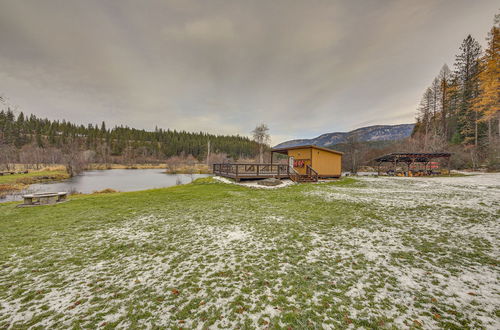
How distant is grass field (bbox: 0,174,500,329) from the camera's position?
2.49 meters

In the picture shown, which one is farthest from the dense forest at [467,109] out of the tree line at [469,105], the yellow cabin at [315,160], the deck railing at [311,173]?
the deck railing at [311,173]

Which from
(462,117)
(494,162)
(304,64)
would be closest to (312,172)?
(304,64)

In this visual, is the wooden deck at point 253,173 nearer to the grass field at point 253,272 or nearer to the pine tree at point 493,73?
the grass field at point 253,272

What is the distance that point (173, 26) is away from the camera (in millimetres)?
18078

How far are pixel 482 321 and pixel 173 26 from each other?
25312mm

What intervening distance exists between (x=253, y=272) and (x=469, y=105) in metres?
47.4

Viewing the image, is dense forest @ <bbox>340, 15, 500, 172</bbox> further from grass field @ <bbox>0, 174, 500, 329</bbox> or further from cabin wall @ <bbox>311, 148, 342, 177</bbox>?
grass field @ <bbox>0, 174, 500, 329</bbox>

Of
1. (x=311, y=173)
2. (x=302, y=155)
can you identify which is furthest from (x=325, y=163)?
(x=302, y=155)

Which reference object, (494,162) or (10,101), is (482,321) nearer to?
(10,101)

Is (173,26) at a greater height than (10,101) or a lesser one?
greater

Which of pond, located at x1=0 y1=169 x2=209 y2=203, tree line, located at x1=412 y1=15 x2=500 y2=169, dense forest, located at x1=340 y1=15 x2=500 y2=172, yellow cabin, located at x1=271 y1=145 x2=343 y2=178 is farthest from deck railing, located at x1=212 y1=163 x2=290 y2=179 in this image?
tree line, located at x1=412 y1=15 x2=500 y2=169

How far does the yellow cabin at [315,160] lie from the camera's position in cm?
1936

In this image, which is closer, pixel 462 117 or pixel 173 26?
pixel 173 26

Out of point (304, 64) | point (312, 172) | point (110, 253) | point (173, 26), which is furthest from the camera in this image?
point (304, 64)
